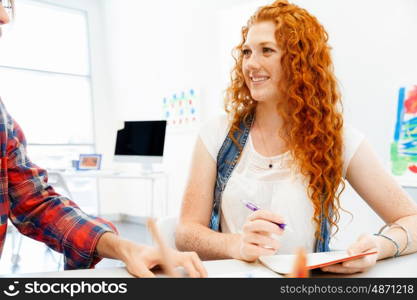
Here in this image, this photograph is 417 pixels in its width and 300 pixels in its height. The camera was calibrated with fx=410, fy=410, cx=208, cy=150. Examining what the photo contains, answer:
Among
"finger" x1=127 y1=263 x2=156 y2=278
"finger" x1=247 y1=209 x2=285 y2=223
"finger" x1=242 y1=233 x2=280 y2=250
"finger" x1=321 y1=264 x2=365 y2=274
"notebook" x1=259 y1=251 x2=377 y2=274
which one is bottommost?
"finger" x1=321 y1=264 x2=365 y2=274

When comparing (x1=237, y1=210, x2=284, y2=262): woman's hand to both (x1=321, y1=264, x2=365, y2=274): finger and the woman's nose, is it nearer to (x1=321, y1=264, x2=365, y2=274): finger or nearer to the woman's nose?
(x1=321, y1=264, x2=365, y2=274): finger

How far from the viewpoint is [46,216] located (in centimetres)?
92

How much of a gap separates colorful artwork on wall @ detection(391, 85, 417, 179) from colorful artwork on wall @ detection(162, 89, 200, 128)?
7.57 feet

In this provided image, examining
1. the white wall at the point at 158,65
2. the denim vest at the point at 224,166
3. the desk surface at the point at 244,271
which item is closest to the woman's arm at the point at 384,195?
the desk surface at the point at 244,271

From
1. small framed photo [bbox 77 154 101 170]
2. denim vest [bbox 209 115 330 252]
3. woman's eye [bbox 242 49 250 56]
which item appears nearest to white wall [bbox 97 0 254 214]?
small framed photo [bbox 77 154 101 170]

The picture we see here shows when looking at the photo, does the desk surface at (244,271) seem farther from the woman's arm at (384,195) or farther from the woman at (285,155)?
the woman at (285,155)

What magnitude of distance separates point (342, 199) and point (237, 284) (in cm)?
243

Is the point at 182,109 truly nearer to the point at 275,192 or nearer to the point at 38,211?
the point at 275,192

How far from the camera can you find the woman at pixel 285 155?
4.18 feet

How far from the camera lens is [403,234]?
109 cm

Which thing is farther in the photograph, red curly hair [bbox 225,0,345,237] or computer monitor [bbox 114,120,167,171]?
computer monitor [bbox 114,120,167,171]

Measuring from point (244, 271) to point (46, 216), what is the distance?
46 centimetres

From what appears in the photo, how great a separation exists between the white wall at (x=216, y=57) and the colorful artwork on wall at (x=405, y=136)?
6cm

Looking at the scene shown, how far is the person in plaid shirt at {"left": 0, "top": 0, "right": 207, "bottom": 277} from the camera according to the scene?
0.88 metres
